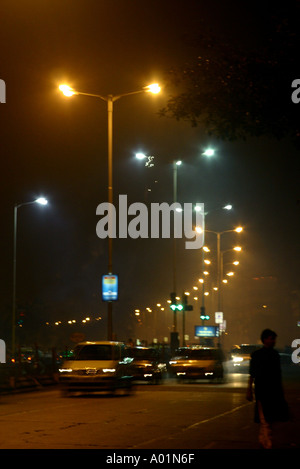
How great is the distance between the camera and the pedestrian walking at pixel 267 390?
34.5 ft

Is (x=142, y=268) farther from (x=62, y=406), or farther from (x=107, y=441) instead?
(x=107, y=441)

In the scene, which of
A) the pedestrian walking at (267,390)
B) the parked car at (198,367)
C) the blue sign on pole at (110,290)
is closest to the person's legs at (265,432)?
the pedestrian walking at (267,390)

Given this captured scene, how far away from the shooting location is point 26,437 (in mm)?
→ 14367

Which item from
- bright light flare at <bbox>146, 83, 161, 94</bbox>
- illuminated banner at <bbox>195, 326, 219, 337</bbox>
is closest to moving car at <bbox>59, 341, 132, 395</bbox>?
bright light flare at <bbox>146, 83, 161, 94</bbox>

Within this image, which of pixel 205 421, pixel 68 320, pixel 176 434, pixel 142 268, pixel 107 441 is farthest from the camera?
pixel 68 320

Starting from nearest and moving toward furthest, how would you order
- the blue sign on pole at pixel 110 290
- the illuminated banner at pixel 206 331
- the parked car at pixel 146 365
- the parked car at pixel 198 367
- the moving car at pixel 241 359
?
the blue sign on pole at pixel 110 290
the parked car at pixel 146 365
the parked car at pixel 198 367
the moving car at pixel 241 359
the illuminated banner at pixel 206 331

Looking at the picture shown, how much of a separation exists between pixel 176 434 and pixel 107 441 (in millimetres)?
1638

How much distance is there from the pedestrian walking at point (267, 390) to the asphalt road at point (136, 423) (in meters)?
0.20

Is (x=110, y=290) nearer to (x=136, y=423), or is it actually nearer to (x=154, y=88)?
(x=154, y=88)

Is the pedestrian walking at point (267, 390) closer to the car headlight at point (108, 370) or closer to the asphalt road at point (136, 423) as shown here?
the asphalt road at point (136, 423)

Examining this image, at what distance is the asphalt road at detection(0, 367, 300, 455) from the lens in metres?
13.5

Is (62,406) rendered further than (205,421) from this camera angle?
Yes

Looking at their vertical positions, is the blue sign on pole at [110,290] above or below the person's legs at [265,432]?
above

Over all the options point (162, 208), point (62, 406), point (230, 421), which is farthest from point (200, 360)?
point (162, 208)
